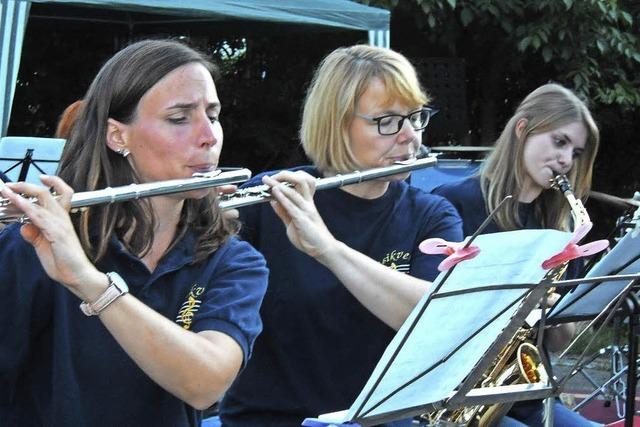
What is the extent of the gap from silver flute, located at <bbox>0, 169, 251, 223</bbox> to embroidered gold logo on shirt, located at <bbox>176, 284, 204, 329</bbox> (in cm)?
19

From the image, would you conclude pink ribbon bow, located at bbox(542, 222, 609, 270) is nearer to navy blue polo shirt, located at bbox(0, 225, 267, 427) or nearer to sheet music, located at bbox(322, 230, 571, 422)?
sheet music, located at bbox(322, 230, 571, 422)

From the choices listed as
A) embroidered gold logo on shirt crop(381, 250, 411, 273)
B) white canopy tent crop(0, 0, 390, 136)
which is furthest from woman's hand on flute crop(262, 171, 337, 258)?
white canopy tent crop(0, 0, 390, 136)

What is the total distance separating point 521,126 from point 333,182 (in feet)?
4.01

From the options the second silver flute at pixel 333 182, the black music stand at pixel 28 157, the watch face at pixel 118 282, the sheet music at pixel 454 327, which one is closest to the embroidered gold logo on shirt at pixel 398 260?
the second silver flute at pixel 333 182

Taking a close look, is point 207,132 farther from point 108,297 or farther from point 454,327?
point 454,327

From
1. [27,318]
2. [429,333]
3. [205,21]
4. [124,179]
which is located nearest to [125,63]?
[124,179]

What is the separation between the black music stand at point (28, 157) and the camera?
5.00 m

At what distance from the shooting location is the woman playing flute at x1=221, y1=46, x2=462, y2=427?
2.43 meters

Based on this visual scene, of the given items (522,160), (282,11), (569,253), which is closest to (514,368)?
(522,160)

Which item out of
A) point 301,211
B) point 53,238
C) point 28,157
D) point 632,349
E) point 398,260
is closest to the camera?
point 53,238

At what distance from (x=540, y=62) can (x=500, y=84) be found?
1.27 ft

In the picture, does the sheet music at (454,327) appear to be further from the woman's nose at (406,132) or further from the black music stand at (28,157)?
the black music stand at (28,157)

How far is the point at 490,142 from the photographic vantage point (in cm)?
892

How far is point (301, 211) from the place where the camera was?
2379mm
